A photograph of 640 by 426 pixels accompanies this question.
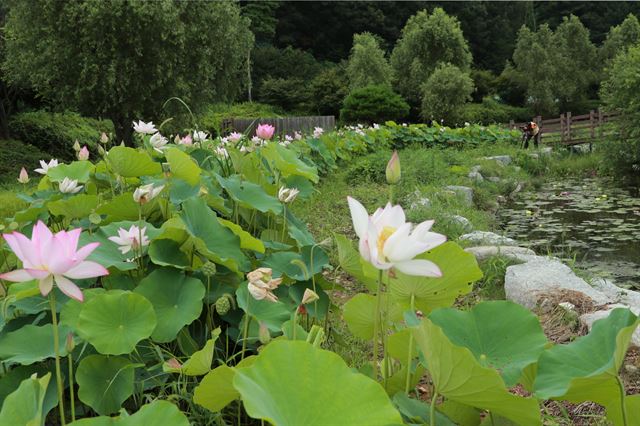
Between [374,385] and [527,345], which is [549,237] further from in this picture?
[374,385]

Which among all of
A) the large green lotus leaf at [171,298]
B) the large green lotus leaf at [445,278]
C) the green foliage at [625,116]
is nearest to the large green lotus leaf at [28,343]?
the large green lotus leaf at [171,298]

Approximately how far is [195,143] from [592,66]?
80.0ft

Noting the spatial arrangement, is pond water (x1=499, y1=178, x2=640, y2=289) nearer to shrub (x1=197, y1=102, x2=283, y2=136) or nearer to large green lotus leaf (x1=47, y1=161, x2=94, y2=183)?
large green lotus leaf (x1=47, y1=161, x2=94, y2=183)

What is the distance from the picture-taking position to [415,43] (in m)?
19.6

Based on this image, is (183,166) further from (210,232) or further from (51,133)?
(51,133)

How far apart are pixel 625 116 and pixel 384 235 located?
30.2ft

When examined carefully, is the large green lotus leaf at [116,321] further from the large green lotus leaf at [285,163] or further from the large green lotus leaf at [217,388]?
the large green lotus leaf at [285,163]

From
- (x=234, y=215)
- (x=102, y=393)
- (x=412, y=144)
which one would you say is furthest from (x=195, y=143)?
(x=412, y=144)

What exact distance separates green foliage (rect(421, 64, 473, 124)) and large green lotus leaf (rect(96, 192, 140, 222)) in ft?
50.9

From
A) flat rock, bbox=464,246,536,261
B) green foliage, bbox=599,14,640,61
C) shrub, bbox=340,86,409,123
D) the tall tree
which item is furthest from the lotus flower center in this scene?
green foliage, bbox=599,14,640,61

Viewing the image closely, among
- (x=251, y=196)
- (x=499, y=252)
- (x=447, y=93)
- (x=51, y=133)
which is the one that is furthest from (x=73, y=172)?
(x=447, y=93)

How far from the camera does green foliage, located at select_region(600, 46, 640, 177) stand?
27.1 feet

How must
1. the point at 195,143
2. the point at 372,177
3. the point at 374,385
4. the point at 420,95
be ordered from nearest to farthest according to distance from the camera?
the point at 374,385 < the point at 195,143 < the point at 372,177 < the point at 420,95

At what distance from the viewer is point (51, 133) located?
35.5 feet
